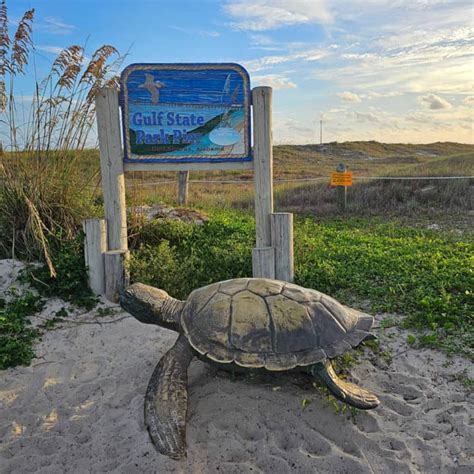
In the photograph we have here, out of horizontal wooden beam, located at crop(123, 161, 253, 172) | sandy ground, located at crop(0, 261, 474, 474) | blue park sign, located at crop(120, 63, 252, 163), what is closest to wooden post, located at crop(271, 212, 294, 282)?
horizontal wooden beam, located at crop(123, 161, 253, 172)

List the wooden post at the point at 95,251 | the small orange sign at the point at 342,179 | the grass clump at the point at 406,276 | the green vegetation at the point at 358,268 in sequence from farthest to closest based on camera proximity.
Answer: the small orange sign at the point at 342,179 → the wooden post at the point at 95,251 → the green vegetation at the point at 358,268 → the grass clump at the point at 406,276

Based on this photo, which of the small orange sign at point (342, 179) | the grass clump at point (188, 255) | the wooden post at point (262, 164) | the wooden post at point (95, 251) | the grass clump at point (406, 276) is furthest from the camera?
the small orange sign at point (342, 179)

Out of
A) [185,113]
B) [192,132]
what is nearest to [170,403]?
[192,132]

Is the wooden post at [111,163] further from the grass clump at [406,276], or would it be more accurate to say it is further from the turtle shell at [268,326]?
the grass clump at [406,276]

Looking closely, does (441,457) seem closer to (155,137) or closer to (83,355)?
(83,355)

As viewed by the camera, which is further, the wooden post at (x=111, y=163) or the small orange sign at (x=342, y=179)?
the small orange sign at (x=342, y=179)

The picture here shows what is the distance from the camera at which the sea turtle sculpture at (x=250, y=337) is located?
3.12 metres

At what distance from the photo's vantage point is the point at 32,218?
5301 millimetres

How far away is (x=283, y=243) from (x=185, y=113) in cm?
190

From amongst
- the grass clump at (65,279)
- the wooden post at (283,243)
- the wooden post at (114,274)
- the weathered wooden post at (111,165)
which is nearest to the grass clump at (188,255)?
the wooden post at (114,274)

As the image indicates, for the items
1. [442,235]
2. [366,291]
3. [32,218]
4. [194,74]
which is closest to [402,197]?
[442,235]

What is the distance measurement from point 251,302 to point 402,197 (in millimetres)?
9786

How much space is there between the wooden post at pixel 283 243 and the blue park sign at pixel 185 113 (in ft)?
2.65

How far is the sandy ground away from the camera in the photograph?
2826 mm
